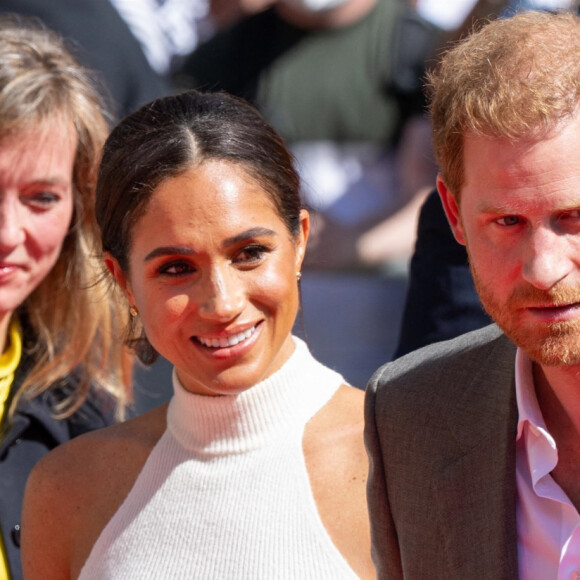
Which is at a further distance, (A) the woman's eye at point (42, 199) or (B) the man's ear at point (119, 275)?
(A) the woman's eye at point (42, 199)

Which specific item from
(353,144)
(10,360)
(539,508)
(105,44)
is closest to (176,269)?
(539,508)

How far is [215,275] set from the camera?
240 cm

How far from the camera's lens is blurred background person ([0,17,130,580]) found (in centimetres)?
309

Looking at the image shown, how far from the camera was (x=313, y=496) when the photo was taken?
97.0 inches

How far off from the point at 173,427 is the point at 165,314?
37cm

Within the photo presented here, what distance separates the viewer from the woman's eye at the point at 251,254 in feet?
8.00

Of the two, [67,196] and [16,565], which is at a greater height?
[67,196]

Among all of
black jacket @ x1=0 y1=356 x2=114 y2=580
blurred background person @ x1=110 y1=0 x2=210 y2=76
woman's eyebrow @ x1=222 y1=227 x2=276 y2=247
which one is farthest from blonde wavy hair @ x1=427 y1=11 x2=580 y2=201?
blurred background person @ x1=110 y1=0 x2=210 y2=76

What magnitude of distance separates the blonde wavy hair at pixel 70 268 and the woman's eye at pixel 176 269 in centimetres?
76

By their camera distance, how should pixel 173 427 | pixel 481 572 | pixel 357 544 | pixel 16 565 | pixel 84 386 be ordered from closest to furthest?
pixel 481 572
pixel 357 544
pixel 173 427
pixel 16 565
pixel 84 386

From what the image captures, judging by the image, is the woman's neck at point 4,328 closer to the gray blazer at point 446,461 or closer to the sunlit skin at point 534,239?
the gray blazer at point 446,461

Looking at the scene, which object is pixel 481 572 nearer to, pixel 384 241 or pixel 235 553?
pixel 235 553

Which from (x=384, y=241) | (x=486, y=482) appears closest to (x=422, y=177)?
(x=384, y=241)

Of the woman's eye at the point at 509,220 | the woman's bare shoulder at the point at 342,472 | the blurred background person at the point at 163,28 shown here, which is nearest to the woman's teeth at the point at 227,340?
the woman's bare shoulder at the point at 342,472
